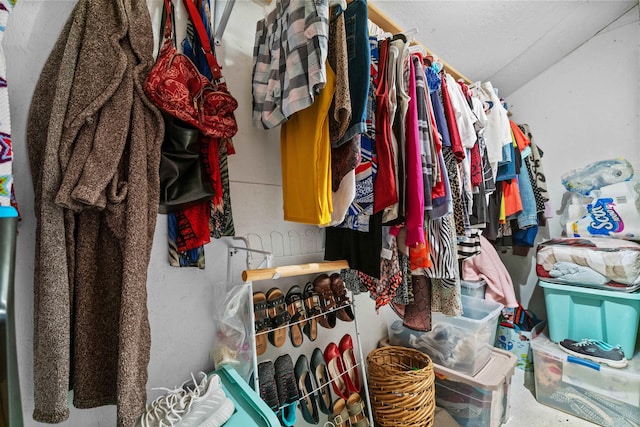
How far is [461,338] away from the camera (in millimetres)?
1612

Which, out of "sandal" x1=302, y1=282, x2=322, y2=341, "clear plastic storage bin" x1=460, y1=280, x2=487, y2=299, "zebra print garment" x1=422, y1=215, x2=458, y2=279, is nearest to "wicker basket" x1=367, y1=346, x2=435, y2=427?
"sandal" x1=302, y1=282, x2=322, y2=341

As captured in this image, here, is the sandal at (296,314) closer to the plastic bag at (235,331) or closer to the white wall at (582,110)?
the plastic bag at (235,331)

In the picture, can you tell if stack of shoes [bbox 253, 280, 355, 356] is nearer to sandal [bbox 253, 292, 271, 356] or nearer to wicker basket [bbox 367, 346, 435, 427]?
sandal [bbox 253, 292, 271, 356]

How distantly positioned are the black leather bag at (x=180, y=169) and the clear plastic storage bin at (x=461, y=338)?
1395mm

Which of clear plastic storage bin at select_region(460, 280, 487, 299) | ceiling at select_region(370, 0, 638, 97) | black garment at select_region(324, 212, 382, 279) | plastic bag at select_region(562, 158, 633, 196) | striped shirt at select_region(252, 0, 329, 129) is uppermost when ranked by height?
ceiling at select_region(370, 0, 638, 97)

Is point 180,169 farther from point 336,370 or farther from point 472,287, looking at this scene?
point 472,287

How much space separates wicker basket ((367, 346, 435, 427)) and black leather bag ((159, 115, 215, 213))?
1.20 m

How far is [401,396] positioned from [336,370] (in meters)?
0.32

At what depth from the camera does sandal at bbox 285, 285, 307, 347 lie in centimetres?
123

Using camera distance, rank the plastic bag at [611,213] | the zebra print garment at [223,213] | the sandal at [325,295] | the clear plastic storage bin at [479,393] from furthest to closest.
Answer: the plastic bag at [611,213], the clear plastic storage bin at [479,393], the sandal at [325,295], the zebra print garment at [223,213]

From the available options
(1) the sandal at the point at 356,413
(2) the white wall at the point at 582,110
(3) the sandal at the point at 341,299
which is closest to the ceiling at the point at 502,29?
(2) the white wall at the point at 582,110

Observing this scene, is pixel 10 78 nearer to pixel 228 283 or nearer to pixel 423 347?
pixel 228 283

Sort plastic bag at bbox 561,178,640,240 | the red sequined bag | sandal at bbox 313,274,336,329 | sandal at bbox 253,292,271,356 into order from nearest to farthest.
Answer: the red sequined bag, sandal at bbox 253,292,271,356, sandal at bbox 313,274,336,329, plastic bag at bbox 561,178,640,240

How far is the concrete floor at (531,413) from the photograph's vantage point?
5.55 feet
